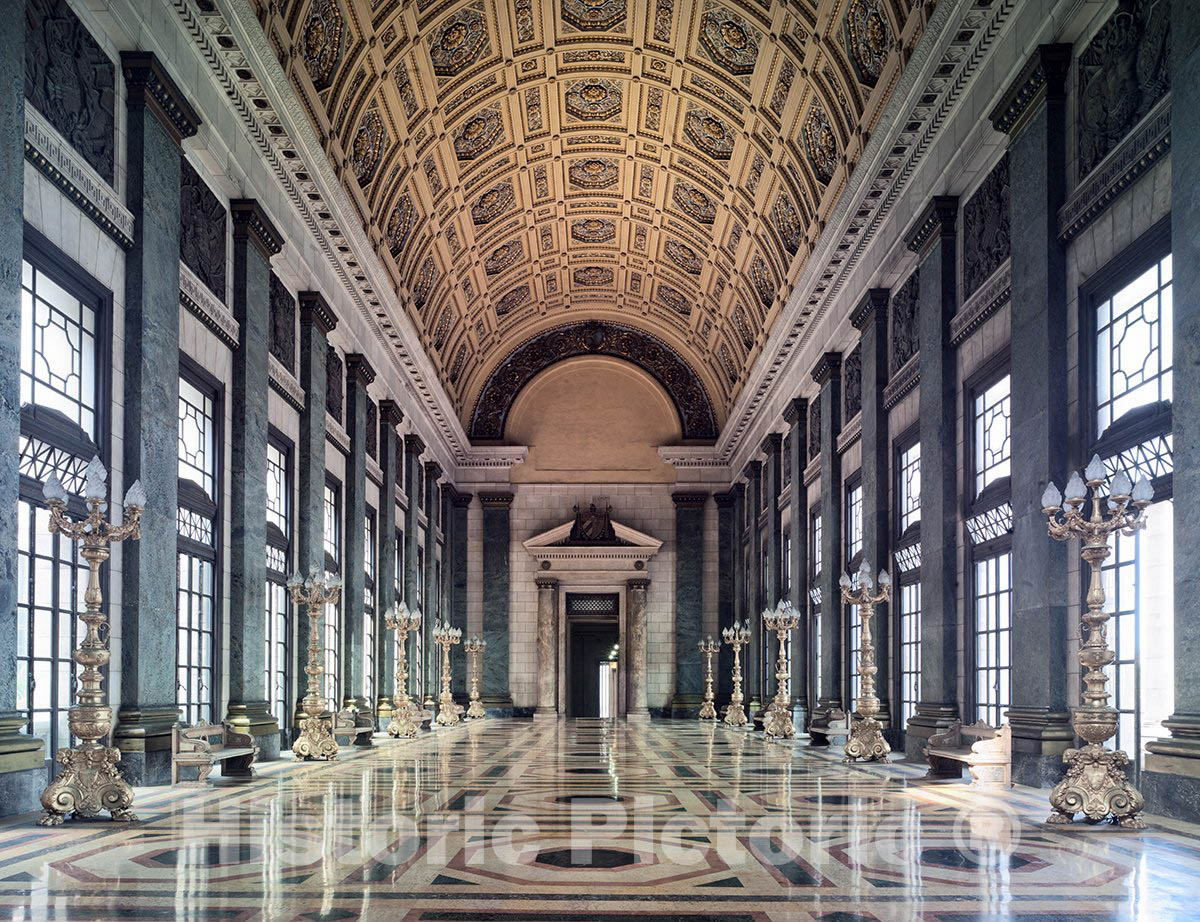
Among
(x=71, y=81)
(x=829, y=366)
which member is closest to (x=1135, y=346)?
(x=71, y=81)

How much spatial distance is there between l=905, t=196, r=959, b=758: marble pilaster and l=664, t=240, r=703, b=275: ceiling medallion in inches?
666

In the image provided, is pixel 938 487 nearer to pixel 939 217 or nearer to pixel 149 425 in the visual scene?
pixel 939 217

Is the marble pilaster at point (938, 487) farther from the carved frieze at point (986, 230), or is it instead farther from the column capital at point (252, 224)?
the column capital at point (252, 224)

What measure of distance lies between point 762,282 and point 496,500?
600 inches

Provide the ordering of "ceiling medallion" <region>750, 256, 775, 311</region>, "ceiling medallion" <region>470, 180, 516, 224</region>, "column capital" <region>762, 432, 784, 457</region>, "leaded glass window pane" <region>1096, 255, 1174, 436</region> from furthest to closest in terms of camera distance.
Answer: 1. "column capital" <region>762, 432, 784, 457</region>
2. "ceiling medallion" <region>470, 180, 516, 224</region>
3. "ceiling medallion" <region>750, 256, 775, 311</region>
4. "leaded glass window pane" <region>1096, 255, 1174, 436</region>

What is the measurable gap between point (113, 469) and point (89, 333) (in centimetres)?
146

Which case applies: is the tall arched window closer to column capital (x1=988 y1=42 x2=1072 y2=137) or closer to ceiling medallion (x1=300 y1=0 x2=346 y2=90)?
ceiling medallion (x1=300 y1=0 x2=346 y2=90)

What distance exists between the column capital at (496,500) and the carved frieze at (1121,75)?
103 feet

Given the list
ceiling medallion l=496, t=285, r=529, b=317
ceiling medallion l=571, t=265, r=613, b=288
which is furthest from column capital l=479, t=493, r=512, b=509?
ceiling medallion l=571, t=265, r=613, b=288

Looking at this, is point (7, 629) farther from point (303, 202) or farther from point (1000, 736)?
point (303, 202)

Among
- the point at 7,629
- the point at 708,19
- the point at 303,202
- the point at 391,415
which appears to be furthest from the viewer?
the point at 391,415

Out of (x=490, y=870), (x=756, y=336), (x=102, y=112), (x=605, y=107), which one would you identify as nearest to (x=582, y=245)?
(x=756, y=336)

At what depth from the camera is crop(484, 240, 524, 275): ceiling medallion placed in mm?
35500

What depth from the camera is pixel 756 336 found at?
33969 mm
